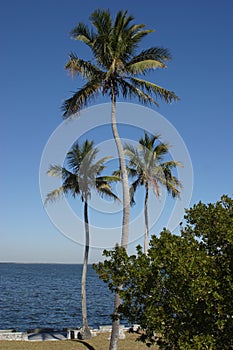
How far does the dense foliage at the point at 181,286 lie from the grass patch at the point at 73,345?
10.3m

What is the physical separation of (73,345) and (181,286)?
538 inches

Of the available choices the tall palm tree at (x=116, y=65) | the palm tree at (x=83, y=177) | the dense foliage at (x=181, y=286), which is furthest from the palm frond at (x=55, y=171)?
the dense foliage at (x=181, y=286)

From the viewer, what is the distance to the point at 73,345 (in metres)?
19.6

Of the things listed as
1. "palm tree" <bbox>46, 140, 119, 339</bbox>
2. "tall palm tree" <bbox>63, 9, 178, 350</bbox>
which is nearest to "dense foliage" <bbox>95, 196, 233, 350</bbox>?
"tall palm tree" <bbox>63, 9, 178, 350</bbox>

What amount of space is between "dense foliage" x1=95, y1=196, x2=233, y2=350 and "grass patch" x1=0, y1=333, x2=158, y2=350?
33.9 feet

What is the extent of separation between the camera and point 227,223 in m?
9.62

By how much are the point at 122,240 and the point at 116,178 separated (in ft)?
28.9

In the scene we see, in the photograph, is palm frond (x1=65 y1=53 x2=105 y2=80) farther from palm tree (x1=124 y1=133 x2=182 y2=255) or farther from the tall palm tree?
palm tree (x1=124 y1=133 x2=182 y2=255)

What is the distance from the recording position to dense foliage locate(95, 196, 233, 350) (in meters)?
7.77

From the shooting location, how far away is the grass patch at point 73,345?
60.6ft

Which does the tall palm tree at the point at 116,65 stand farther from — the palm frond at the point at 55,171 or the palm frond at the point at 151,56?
the palm frond at the point at 55,171

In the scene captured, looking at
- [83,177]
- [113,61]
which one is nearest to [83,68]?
[113,61]

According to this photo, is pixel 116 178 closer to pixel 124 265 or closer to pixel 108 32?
pixel 108 32

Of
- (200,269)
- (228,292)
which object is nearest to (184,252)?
(200,269)
